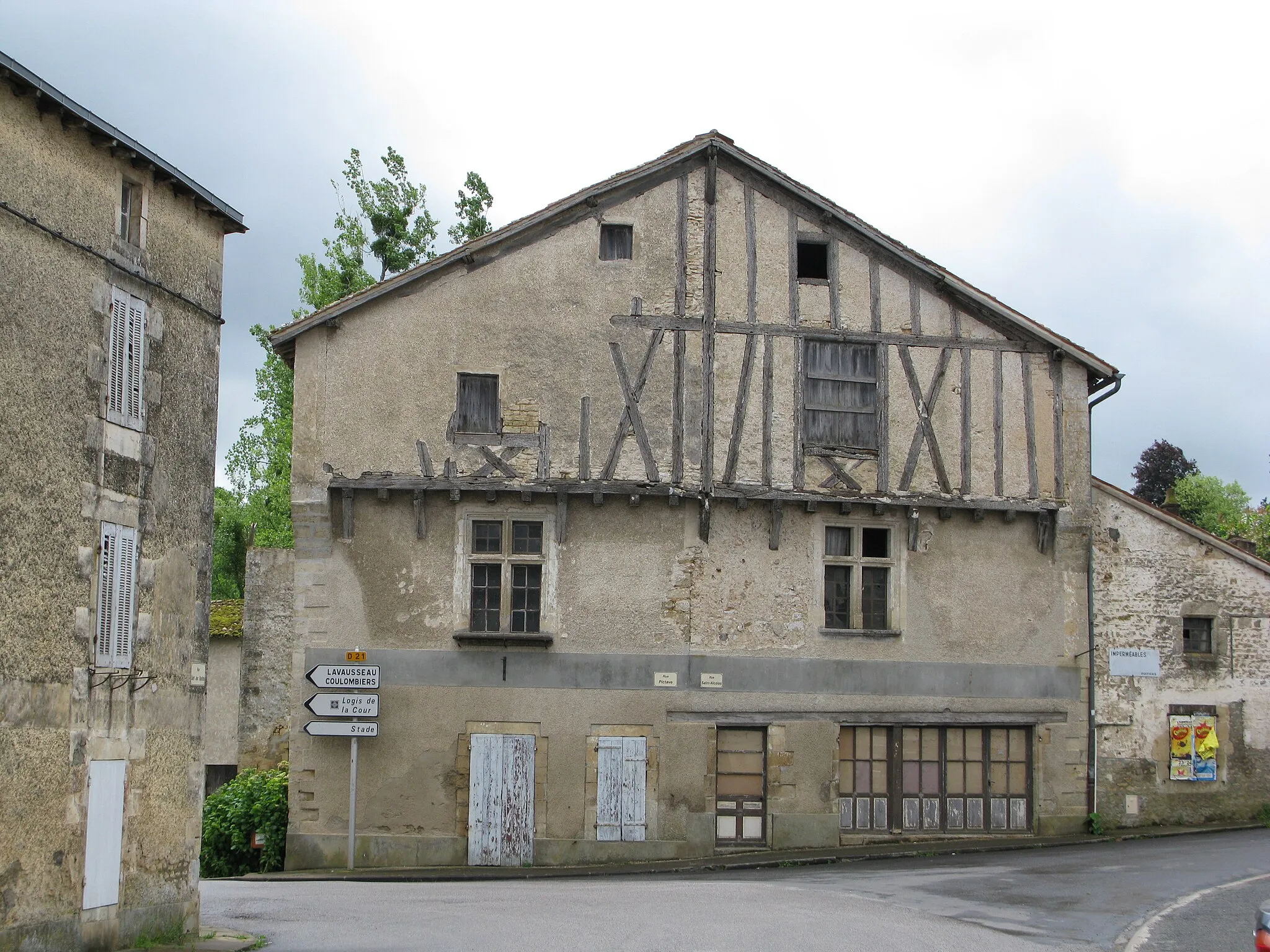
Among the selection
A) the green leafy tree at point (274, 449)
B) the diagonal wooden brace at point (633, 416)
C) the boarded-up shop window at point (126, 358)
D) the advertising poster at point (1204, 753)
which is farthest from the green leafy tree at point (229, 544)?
the boarded-up shop window at point (126, 358)

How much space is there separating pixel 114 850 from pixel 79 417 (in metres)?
3.54

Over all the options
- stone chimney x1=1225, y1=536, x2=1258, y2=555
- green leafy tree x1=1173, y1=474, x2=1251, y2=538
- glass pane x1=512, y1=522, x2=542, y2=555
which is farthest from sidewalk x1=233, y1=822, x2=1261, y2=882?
green leafy tree x1=1173, y1=474, x2=1251, y2=538

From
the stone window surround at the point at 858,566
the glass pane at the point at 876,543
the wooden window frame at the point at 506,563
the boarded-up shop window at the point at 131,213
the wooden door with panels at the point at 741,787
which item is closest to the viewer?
the boarded-up shop window at the point at 131,213

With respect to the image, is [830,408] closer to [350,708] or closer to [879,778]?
[879,778]

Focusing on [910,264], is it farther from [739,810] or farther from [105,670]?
[105,670]

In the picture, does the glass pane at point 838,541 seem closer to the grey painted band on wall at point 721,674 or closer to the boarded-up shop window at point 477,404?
the grey painted band on wall at point 721,674

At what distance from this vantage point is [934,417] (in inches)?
818

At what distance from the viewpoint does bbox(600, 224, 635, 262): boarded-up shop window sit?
67.3 feet

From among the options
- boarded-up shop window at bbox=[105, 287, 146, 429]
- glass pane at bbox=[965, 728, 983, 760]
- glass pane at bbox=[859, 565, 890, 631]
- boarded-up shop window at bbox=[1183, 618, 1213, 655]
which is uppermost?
boarded-up shop window at bbox=[105, 287, 146, 429]

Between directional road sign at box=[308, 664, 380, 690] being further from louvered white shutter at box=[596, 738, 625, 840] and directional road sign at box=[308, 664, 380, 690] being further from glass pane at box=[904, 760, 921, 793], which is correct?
glass pane at box=[904, 760, 921, 793]

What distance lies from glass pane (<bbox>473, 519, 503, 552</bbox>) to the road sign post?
7.13 ft

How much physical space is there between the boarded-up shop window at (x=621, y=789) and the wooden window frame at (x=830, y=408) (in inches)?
192

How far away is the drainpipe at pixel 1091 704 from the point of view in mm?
20766

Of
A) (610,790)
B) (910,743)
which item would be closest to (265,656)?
(610,790)
